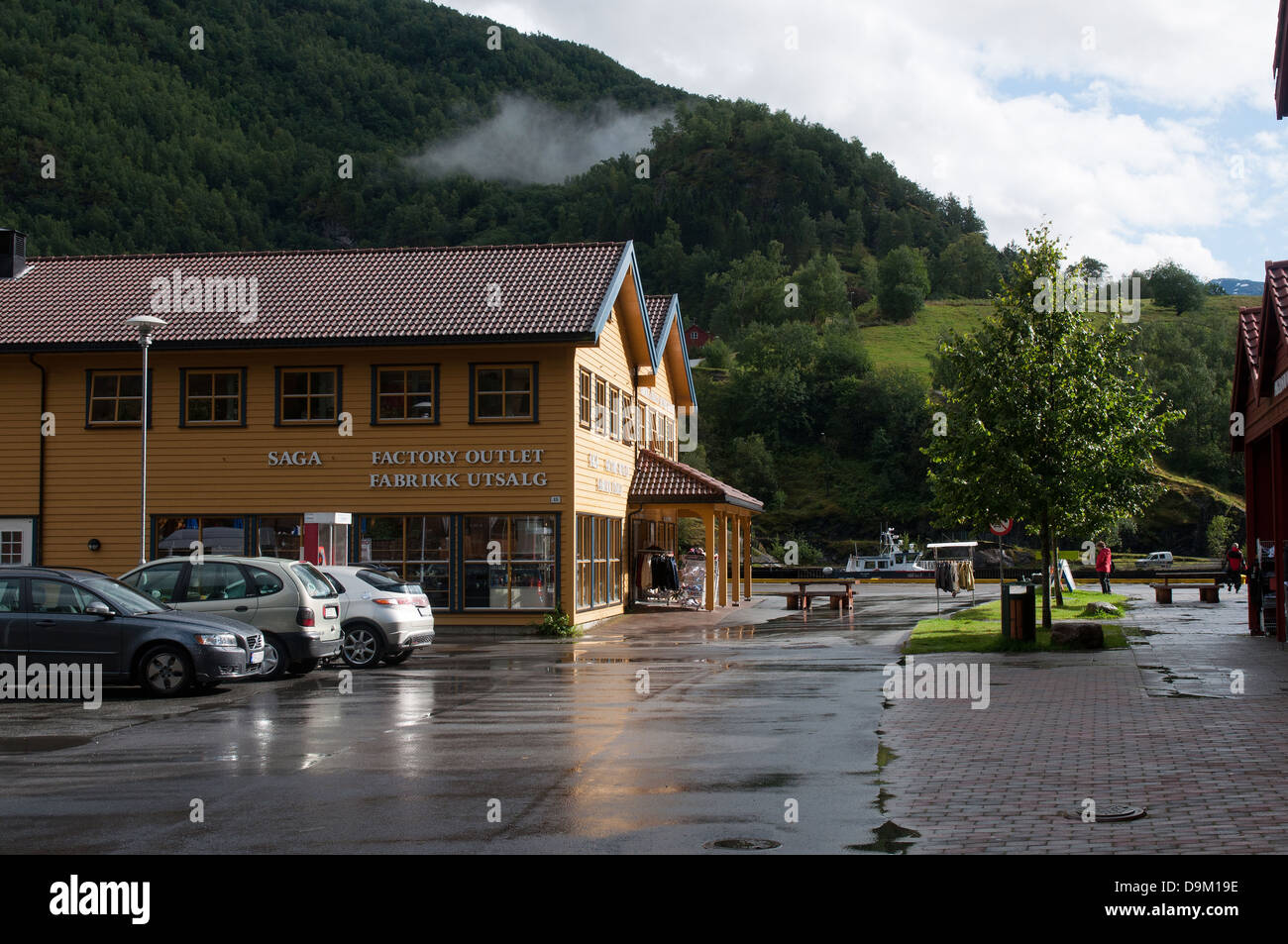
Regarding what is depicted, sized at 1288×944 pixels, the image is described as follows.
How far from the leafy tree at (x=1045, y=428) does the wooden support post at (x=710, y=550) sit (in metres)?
7.83

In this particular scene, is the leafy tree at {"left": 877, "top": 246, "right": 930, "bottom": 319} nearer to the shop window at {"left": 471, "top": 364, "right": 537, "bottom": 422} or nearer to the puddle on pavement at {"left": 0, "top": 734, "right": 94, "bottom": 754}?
the shop window at {"left": 471, "top": 364, "right": 537, "bottom": 422}

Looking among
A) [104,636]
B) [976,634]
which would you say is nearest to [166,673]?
[104,636]

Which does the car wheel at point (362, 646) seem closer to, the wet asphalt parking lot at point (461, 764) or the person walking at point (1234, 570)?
the wet asphalt parking lot at point (461, 764)

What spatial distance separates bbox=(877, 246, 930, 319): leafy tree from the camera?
131625 millimetres

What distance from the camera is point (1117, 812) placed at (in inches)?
328

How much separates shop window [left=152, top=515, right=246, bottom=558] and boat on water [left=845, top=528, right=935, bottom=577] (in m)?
39.8

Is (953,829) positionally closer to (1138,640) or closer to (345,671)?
(345,671)

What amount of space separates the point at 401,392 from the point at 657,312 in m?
13.6

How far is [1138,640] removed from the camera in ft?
76.9

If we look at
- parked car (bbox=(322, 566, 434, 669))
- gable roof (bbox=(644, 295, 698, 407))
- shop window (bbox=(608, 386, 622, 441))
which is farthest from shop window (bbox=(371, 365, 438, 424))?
gable roof (bbox=(644, 295, 698, 407))

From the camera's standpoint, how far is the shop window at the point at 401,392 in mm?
28453

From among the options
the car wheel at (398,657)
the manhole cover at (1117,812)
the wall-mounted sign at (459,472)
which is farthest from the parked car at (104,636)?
the wall-mounted sign at (459,472)

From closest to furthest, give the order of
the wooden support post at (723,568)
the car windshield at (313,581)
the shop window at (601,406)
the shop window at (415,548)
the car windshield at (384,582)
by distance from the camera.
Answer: the car windshield at (313,581) → the car windshield at (384,582) → the shop window at (415,548) → the shop window at (601,406) → the wooden support post at (723,568)

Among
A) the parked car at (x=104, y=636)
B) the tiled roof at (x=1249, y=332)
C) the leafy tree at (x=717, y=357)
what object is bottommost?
the parked car at (x=104, y=636)
